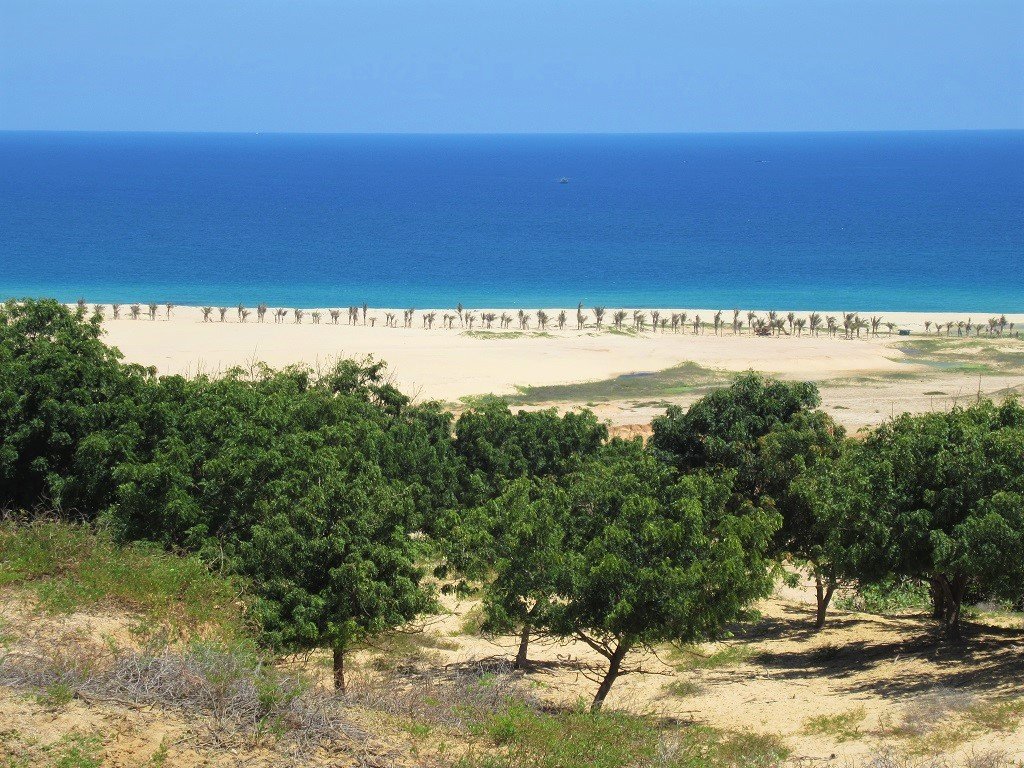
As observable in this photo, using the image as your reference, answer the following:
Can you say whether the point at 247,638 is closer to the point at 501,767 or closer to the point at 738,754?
the point at 501,767

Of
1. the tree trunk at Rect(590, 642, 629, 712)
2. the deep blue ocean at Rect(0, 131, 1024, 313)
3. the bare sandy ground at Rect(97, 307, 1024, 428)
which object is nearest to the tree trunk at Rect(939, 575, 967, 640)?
the tree trunk at Rect(590, 642, 629, 712)

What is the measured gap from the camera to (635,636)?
52.2 ft

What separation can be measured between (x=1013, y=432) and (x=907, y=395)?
1302 inches

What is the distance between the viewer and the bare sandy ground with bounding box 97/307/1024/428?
51.2 m

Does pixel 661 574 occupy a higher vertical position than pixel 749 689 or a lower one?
higher

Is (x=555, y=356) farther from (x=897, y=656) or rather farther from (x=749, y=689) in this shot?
(x=749, y=689)

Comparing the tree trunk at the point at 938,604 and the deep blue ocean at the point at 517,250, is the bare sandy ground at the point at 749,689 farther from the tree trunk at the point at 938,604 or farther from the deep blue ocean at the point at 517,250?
the deep blue ocean at the point at 517,250

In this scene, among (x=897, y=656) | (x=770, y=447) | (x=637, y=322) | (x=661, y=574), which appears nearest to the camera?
(x=661, y=574)

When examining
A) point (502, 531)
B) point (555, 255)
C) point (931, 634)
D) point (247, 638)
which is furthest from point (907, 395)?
point (555, 255)

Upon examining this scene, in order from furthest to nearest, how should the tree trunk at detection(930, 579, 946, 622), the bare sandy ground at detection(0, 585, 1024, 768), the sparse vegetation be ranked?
1. the tree trunk at detection(930, 579, 946, 622)
2. the sparse vegetation
3. the bare sandy ground at detection(0, 585, 1024, 768)

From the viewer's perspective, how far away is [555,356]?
6069 centimetres

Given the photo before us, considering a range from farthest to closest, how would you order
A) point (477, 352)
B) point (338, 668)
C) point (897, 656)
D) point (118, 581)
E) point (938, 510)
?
1. point (477, 352)
2. point (897, 656)
3. point (938, 510)
4. point (338, 668)
5. point (118, 581)

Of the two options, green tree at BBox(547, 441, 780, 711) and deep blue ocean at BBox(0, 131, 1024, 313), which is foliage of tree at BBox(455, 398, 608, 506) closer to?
green tree at BBox(547, 441, 780, 711)

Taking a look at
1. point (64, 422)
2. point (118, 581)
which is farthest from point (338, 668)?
point (64, 422)
